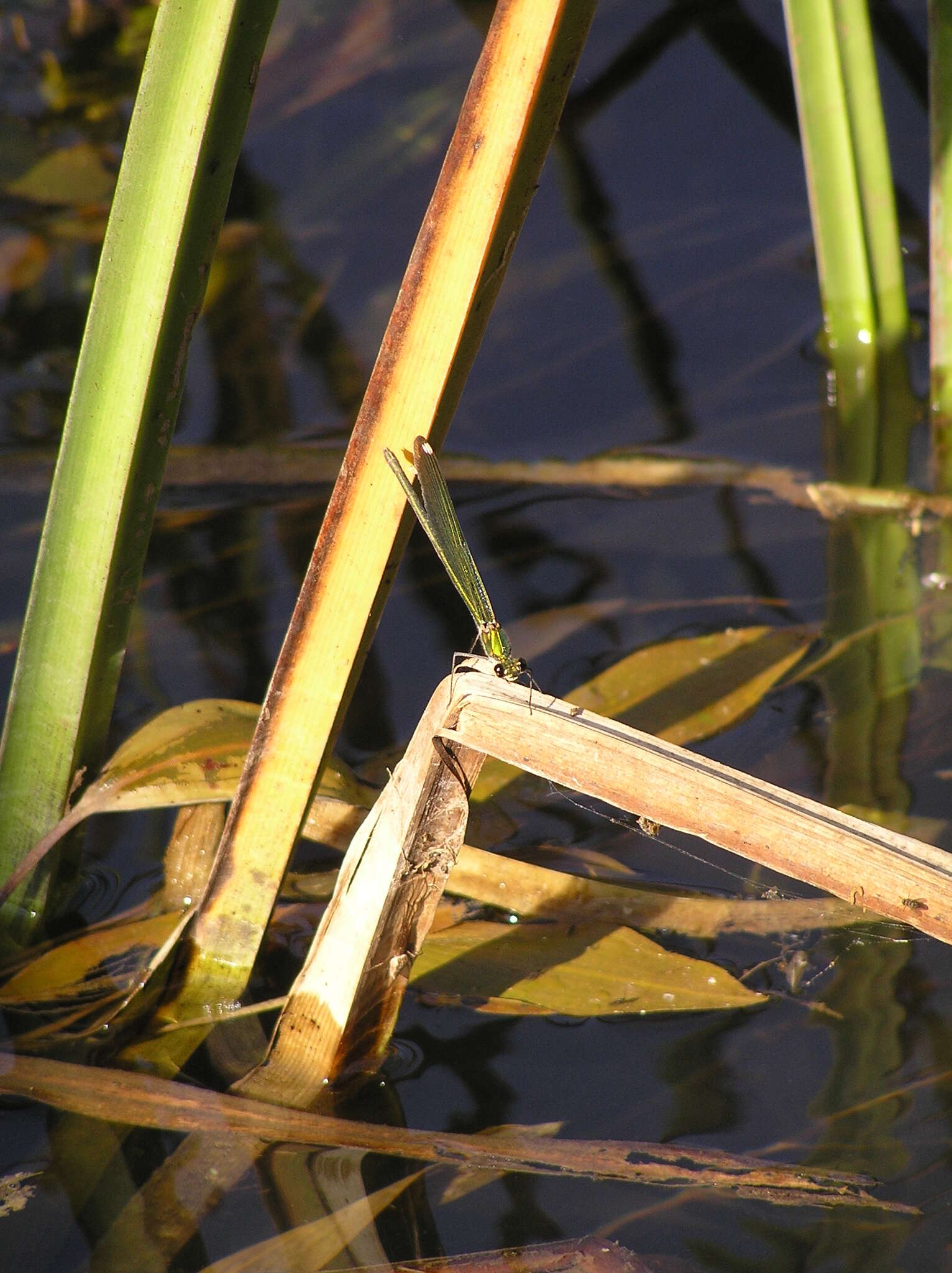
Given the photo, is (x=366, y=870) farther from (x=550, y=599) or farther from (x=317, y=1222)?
(x=550, y=599)

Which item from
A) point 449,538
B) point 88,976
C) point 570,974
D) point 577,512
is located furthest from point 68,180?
point 570,974

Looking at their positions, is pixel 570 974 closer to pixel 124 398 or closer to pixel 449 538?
pixel 449 538

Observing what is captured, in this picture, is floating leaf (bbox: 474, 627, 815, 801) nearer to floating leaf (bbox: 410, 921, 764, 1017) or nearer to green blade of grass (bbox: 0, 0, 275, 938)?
floating leaf (bbox: 410, 921, 764, 1017)

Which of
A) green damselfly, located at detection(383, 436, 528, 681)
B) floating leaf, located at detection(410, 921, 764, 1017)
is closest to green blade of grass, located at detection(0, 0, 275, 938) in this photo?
green damselfly, located at detection(383, 436, 528, 681)

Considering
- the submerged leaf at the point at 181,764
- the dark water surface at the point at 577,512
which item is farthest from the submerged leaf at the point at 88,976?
the submerged leaf at the point at 181,764

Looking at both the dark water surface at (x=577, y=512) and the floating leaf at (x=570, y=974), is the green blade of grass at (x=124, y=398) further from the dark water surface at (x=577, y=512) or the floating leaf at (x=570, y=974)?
the floating leaf at (x=570, y=974)

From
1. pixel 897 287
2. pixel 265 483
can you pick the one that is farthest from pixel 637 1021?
pixel 897 287

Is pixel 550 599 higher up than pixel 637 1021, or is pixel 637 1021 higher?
pixel 550 599

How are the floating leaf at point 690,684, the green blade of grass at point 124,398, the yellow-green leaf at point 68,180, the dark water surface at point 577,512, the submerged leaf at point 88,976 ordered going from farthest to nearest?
the yellow-green leaf at point 68,180 → the floating leaf at point 690,684 → the submerged leaf at point 88,976 → the dark water surface at point 577,512 → the green blade of grass at point 124,398
